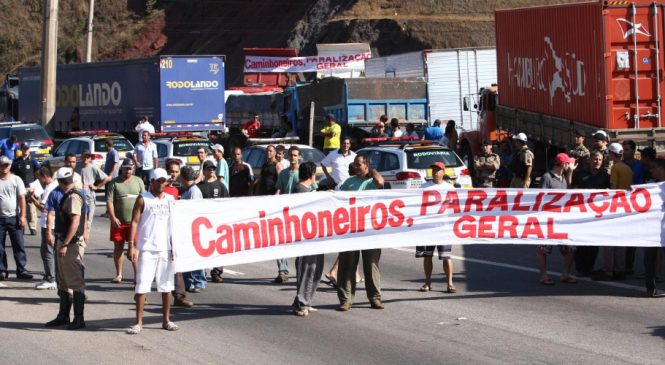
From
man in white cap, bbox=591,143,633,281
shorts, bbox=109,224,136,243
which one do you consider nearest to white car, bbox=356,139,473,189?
man in white cap, bbox=591,143,633,281

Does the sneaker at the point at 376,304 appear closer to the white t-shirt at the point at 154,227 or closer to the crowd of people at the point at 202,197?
the crowd of people at the point at 202,197

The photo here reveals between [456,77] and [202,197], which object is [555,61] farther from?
[456,77]

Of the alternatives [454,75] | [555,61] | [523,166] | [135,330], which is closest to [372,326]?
[135,330]

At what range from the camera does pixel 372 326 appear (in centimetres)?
1216

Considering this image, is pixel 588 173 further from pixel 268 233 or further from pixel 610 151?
pixel 268 233

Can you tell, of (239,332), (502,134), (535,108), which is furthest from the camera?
(502,134)

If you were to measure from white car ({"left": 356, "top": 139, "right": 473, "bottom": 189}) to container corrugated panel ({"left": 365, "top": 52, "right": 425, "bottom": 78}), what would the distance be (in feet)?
53.1

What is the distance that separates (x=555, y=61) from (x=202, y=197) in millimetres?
13678

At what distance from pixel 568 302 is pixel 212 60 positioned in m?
29.8

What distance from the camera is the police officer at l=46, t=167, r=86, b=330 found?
1225cm

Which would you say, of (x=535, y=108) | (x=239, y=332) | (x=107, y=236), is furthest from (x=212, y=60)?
(x=239, y=332)

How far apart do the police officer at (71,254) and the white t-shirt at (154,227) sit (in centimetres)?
79

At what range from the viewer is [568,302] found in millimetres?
13406

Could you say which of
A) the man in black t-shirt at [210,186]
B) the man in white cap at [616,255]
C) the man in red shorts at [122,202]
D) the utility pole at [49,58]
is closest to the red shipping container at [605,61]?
the man in white cap at [616,255]
